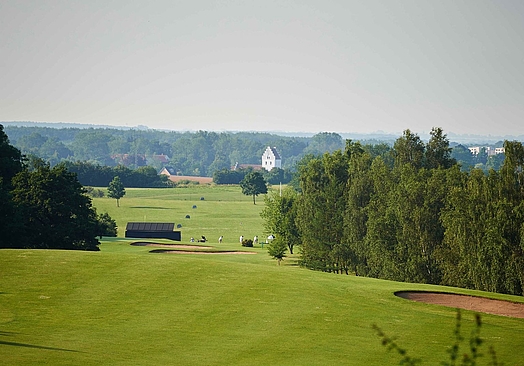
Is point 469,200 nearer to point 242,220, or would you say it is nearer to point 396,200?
point 396,200

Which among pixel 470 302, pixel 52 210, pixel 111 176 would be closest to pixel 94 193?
pixel 111 176

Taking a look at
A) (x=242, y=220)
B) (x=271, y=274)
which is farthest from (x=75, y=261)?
(x=242, y=220)

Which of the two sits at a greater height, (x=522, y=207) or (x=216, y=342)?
(x=522, y=207)

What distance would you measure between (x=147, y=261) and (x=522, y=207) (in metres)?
25.6

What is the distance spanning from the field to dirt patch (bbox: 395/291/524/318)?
0.94 metres

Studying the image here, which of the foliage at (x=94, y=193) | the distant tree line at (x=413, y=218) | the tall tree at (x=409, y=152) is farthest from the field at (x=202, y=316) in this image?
the foliage at (x=94, y=193)

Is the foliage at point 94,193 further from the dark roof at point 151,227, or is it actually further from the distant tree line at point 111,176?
the dark roof at point 151,227

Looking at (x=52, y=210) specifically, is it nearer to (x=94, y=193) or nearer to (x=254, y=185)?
(x=254, y=185)

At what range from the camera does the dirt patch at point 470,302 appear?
29.4 meters

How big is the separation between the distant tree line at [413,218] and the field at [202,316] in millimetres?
13488

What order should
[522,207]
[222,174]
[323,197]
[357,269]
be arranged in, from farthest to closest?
[222,174] < [323,197] < [357,269] < [522,207]

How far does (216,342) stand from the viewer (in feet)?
66.5

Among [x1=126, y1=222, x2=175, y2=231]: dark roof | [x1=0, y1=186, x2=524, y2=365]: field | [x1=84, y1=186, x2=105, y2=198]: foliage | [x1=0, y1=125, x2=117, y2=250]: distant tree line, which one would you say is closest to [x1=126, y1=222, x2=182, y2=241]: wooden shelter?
[x1=126, y1=222, x2=175, y2=231]: dark roof

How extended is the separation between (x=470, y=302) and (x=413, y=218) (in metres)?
23.2
